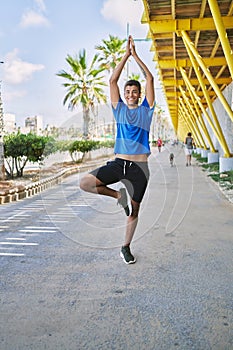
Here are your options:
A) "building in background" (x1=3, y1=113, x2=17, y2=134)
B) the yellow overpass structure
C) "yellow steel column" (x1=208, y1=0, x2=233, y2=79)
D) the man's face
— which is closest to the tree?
"building in background" (x1=3, y1=113, x2=17, y2=134)

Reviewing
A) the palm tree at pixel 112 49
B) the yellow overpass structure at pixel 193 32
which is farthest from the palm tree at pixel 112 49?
the yellow overpass structure at pixel 193 32

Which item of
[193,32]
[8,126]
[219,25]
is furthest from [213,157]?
[219,25]

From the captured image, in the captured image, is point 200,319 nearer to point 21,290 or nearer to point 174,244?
point 21,290

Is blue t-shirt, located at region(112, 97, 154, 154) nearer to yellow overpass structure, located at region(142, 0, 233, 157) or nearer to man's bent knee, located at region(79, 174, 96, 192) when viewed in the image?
man's bent knee, located at region(79, 174, 96, 192)

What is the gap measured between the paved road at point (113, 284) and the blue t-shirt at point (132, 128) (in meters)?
1.22

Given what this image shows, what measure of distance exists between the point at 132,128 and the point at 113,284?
150cm

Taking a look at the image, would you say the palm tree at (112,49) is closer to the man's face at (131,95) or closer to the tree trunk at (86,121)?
the tree trunk at (86,121)

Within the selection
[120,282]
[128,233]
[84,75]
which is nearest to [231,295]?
[120,282]

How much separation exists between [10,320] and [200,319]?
137 cm

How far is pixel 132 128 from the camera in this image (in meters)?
3.72

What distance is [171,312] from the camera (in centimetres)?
282

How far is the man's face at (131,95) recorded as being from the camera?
385cm

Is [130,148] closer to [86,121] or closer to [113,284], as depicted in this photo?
[113,284]

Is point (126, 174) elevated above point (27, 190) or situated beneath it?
elevated above
